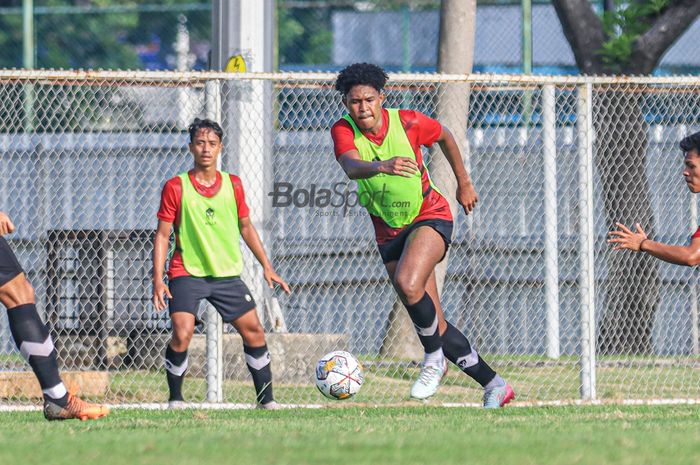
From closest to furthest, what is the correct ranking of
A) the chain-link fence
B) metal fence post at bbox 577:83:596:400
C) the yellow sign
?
metal fence post at bbox 577:83:596:400
the chain-link fence
the yellow sign

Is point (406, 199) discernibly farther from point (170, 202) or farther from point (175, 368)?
point (175, 368)

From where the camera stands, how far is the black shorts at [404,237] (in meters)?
8.45

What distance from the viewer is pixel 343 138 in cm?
832

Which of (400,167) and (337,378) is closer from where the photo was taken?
(400,167)

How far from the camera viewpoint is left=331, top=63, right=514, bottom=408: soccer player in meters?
8.28

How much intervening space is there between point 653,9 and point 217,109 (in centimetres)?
611

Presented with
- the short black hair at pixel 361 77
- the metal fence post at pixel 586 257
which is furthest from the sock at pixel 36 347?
the metal fence post at pixel 586 257

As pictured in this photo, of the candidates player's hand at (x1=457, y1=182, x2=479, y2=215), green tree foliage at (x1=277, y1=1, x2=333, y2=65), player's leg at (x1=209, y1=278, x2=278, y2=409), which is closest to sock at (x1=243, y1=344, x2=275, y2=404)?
player's leg at (x1=209, y1=278, x2=278, y2=409)

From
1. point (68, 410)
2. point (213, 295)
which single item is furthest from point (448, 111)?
point (68, 410)

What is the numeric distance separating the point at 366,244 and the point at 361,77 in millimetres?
5892

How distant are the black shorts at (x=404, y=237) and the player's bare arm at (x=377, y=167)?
0.57 metres

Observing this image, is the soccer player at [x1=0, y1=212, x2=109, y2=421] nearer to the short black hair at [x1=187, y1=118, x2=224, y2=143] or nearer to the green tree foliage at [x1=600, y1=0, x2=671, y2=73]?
the short black hair at [x1=187, y1=118, x2=224, y2=143]

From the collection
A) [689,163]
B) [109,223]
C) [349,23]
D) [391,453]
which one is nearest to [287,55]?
[349,23]

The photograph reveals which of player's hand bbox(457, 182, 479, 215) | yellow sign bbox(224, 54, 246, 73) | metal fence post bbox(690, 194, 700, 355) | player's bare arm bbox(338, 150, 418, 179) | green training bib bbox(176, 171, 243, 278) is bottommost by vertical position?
metal fence post bbox(690, 194, 700, 355)
